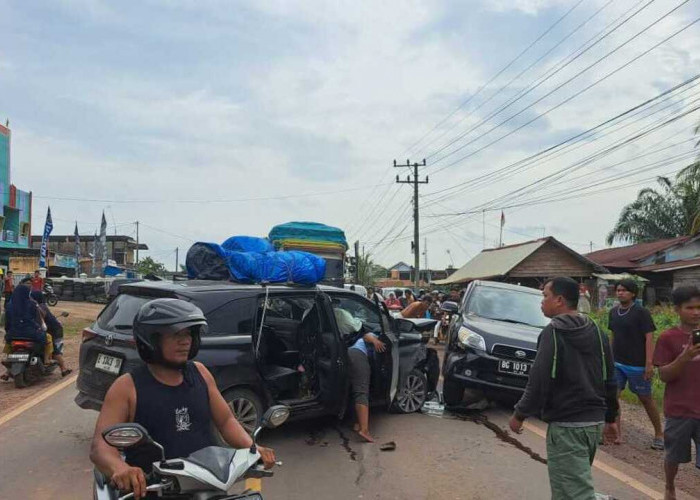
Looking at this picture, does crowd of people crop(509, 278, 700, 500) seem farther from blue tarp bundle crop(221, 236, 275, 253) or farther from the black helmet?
blue tarp bundle crop(221, 236, 275, 253)

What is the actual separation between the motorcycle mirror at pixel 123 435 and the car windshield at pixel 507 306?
6971 mm

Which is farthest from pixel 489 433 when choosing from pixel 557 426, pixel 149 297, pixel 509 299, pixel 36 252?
pixel 36 252

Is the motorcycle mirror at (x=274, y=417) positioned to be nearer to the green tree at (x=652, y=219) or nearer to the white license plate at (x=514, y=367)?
the white license plate at (x=514, y=367)

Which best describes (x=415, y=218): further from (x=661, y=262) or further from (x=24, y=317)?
(x=24, y=317)

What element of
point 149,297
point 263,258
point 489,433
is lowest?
point 489,433

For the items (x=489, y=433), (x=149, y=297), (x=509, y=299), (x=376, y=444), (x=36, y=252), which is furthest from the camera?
(x=36, y=252)

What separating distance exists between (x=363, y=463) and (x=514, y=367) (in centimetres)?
270

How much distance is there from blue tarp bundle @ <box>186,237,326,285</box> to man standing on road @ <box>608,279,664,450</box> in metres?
3.18

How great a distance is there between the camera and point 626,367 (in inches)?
244

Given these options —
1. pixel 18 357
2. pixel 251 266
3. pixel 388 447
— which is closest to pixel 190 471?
pixel 388 447

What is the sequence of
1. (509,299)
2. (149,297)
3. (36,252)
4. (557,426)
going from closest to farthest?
(557,426), (149,297), (509,299), (36,252)

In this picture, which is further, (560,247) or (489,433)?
(560,247)

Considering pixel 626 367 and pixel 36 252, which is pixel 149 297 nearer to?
pixel 626 367

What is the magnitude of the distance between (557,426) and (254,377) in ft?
9.99
